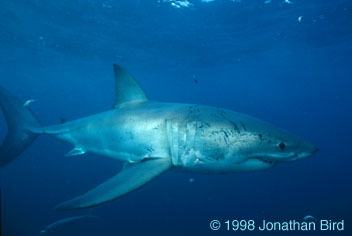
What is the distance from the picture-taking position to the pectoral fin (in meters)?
2.27

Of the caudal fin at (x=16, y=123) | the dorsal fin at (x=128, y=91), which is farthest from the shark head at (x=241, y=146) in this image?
the caudal fin at (x=16, y=123)

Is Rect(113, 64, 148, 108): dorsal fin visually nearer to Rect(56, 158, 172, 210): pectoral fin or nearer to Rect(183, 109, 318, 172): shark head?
Rect(56, 158, 172, 210): pectoral fin

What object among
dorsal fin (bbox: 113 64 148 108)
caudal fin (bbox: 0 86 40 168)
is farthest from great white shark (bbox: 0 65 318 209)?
caudal fin (bbox: 0 86 40 168)

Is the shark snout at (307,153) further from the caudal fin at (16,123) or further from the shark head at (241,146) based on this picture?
the caudal fin at (16,123)

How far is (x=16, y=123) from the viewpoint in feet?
18.3

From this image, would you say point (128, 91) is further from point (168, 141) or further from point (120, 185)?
point (120, 185)

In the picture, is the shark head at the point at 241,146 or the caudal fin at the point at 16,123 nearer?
the shark head at the point at 241,146

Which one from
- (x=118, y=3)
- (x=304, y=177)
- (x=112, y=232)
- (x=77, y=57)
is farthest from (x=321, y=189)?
(x=77, y=57)

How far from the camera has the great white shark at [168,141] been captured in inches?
106

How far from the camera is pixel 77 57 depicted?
31.1 metres

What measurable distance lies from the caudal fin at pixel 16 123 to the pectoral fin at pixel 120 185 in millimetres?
3973

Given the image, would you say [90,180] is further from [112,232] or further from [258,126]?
[258,126]

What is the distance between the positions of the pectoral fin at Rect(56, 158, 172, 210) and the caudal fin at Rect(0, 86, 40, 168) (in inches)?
156

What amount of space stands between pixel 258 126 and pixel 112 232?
8.86 metres
